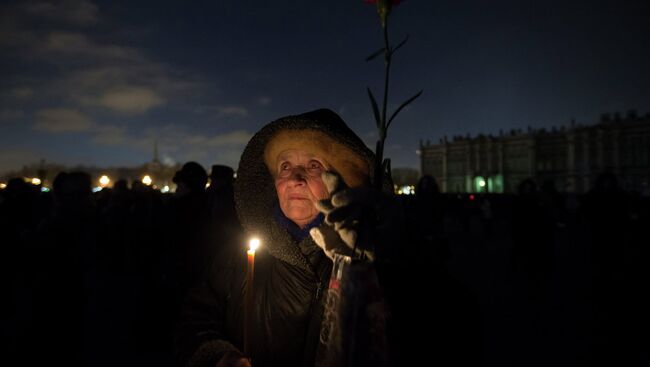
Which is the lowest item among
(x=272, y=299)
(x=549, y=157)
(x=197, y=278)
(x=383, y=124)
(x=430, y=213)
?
(x=197, y=278)

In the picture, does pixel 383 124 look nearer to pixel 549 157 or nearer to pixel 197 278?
pixel 197 278

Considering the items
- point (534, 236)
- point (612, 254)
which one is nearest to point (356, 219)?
point (534, 236)

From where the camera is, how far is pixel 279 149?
234 centimetres

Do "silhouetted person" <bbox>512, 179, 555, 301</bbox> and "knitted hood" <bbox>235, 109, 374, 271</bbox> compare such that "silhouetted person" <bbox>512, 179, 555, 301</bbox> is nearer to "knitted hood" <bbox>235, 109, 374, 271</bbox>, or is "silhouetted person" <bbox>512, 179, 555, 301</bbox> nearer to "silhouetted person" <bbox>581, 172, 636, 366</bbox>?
"silhouetted person" <bbox>581, 172, 636, 366</bbox>

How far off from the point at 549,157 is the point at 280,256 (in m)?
97.4

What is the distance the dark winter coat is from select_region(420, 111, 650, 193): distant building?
77.1 m

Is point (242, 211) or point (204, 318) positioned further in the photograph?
point (242, 211)

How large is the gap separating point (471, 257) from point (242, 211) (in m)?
10.7

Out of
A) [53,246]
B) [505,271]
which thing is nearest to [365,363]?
[53,246]

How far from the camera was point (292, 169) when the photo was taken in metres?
2.18

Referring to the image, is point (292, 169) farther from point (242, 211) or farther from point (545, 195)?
point (545, 195)

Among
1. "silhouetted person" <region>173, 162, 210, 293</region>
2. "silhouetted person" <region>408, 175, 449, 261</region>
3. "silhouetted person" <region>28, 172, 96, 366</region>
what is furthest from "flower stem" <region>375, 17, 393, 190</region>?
"silhouetted person" <region>408, 175, 449, 261</region>

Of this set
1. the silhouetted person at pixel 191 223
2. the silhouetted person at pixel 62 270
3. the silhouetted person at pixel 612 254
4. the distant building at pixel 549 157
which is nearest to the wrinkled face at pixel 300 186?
the silhouetted person at pixel 191 223

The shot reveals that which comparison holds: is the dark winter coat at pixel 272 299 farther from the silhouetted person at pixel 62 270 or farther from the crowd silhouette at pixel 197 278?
the silhouetted person at pixel 62 270
